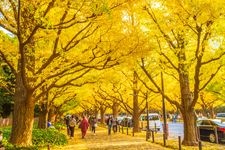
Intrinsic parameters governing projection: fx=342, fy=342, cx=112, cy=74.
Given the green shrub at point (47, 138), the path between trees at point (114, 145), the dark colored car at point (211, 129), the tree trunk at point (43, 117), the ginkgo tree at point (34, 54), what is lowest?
the path between trees at point (114, 145)

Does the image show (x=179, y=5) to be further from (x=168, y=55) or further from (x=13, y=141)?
(x=13, y=141)

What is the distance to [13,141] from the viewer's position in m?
12.8

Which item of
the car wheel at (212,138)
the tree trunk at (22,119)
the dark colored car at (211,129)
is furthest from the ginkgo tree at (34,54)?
the car wheel at (212,138)

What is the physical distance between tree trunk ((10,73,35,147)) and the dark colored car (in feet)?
34.6

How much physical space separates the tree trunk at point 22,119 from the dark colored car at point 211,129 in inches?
415

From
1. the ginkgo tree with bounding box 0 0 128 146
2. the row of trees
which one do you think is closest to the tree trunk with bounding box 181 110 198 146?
the row of trees

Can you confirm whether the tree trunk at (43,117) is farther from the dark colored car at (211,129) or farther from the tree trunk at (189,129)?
the tree trunk at (189,129)

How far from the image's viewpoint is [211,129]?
67.7 feet

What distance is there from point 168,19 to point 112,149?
6.47m

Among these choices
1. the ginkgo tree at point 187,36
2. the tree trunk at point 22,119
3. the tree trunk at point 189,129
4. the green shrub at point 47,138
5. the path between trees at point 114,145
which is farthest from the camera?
the green shrub at point 47,138

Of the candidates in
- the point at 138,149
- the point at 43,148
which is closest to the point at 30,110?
the point at 43,148

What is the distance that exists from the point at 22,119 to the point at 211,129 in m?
12.2

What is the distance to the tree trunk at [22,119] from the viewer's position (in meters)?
12.9

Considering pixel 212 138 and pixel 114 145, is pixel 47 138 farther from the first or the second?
pixel 212 138
